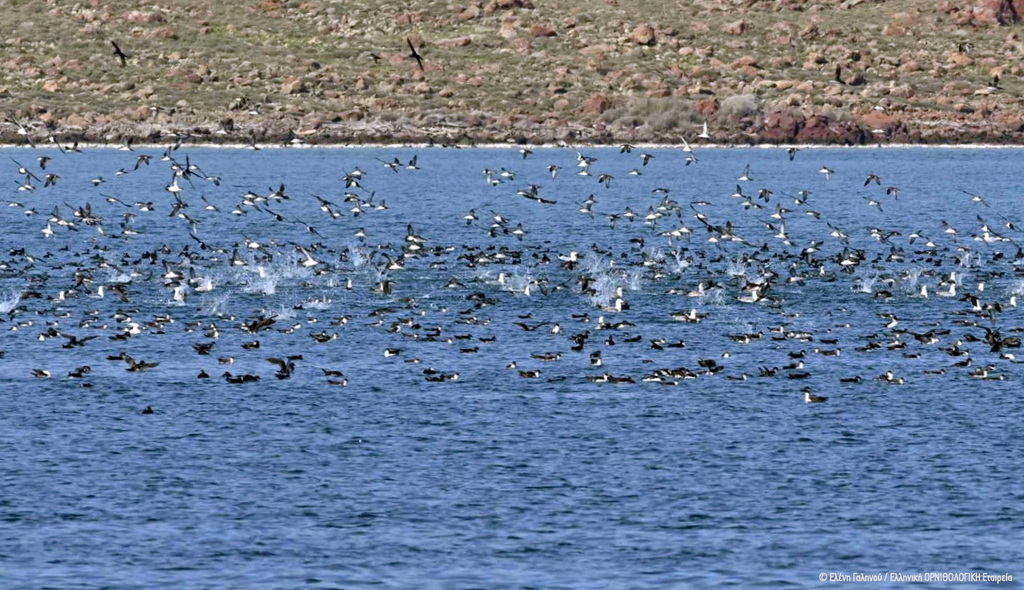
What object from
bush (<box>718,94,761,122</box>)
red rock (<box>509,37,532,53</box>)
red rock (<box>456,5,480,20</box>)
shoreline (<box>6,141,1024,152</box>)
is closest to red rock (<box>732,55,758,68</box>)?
shoreline (<box>6,141,1024,152</box>)

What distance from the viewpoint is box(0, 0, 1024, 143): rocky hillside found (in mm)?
162625

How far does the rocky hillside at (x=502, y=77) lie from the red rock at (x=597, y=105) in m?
0.20

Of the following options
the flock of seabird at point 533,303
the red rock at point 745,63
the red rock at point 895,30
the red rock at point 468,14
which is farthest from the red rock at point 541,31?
the flock of seabird at point 533,303

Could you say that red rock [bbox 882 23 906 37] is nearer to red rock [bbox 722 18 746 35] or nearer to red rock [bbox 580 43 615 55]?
red rock [bbox 722 18 746 35]

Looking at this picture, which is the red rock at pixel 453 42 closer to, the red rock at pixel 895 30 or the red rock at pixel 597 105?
the red rock at pixel 597 105

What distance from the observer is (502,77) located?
178 metres

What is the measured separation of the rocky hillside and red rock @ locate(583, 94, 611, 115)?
20 cm

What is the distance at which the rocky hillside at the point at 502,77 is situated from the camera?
163 metres

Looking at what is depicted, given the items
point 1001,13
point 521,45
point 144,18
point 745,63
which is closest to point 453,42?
point 521,45

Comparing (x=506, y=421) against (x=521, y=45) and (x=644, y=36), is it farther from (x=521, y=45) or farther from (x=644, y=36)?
(x=644, y=36)

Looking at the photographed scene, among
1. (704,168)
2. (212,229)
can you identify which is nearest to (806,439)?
Result: (212,229)

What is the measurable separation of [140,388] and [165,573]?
47.5ft

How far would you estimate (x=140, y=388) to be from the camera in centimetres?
3888

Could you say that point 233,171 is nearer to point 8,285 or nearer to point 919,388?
point 8,285
